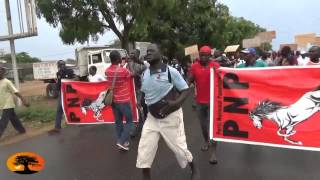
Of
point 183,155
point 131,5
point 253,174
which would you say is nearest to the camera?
point 183,155

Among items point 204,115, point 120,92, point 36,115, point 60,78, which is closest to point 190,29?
point 36,115

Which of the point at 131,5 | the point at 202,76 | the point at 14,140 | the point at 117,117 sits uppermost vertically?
the point at 131,5

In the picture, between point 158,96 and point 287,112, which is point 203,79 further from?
point 158,96

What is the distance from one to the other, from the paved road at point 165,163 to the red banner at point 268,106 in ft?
1.20

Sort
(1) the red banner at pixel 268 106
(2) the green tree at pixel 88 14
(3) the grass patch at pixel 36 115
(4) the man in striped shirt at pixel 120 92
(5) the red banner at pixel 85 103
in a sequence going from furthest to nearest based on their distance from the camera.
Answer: (2) the green tree at pixel 88 14 → (3) the grass patch at pixel 36 115 → (5) the red banner at pixel 85 103 → (4) the man in striped shirt at pixel 120 92 → (1) the red banner at pixel 268 106

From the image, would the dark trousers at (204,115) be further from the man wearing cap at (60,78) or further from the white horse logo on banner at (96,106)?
the man wearing cap at (60,78)

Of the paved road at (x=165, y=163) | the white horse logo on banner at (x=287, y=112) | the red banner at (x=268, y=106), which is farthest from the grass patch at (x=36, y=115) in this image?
the white horse logo on banner at (x=287, y=112)

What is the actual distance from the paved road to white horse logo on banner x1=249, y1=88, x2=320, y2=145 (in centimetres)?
51

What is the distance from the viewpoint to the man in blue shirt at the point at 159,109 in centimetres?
533

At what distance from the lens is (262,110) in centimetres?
640

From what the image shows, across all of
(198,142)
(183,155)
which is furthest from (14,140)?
(183,155)

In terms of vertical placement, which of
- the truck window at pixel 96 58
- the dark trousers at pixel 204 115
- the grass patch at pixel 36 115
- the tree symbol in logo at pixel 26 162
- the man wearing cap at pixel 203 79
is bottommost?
the grass patch at pixel 36 115

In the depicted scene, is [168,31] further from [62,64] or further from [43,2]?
[62,64]

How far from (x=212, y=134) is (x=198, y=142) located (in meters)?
1.71
